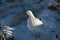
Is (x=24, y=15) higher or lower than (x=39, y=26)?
lower

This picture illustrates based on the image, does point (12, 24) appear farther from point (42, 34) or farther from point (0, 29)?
point (42, 34)

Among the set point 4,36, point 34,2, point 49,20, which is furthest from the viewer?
point 34,2

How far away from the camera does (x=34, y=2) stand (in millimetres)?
14812

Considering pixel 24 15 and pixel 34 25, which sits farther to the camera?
pixel 24 15

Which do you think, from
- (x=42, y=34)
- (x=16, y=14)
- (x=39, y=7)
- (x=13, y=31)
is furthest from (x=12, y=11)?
(x=42, y=34)

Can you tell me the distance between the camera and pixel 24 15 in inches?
526

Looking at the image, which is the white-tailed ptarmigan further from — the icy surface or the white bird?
the icy surface

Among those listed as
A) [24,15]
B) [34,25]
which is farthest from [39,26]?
[24,15]

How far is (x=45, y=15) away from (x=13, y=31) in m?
1.89

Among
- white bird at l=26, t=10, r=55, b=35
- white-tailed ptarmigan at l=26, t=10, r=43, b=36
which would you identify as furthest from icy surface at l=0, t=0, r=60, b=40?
white-tailed ptarmigan at l=26, t=10, r=43, b=36

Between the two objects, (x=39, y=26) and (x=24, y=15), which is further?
(x=24, y=15)

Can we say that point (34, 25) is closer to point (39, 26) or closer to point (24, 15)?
point (39, 26)

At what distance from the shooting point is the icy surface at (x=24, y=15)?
11320 mm

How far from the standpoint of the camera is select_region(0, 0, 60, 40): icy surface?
11320mm
